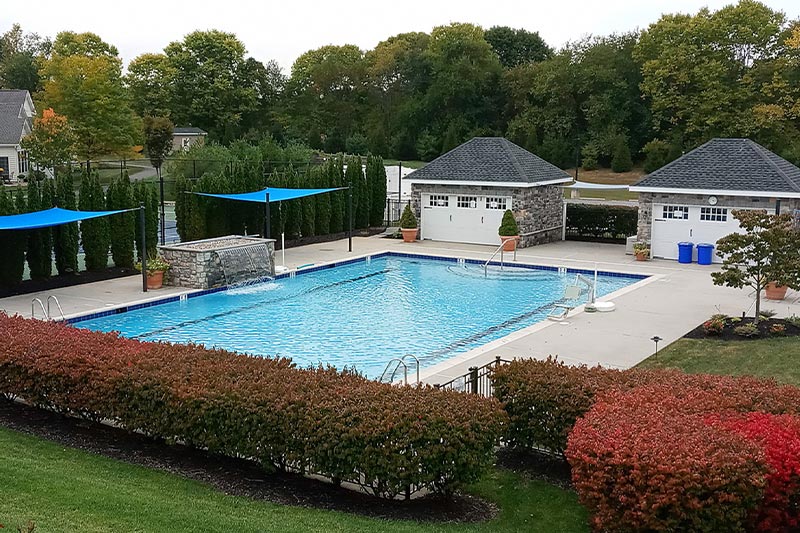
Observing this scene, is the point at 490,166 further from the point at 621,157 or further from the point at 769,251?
the point at 621,157

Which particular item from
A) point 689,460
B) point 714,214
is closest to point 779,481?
point 689,460

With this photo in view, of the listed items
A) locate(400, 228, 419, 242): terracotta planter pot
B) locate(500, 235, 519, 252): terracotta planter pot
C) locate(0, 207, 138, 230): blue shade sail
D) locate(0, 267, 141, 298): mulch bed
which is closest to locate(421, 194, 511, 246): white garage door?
locate(400, 228, 419, 242): terracotta planter pot

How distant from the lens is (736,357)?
13336 millimetres

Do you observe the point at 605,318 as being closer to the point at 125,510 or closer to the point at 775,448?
the point at 775,448

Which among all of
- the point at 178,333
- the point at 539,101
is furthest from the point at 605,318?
the point at 539,101

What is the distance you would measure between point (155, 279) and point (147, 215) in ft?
9.51

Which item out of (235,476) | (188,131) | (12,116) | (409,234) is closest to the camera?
(235,476)

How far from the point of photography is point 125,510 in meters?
6.53

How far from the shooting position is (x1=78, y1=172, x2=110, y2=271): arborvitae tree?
809 inches

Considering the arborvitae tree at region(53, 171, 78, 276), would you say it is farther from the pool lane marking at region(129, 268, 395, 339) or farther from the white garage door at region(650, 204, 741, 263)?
the white garage door at region(650, 204, 741, 263)

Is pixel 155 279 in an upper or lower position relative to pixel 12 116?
lower

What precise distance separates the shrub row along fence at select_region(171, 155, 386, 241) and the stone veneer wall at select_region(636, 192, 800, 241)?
9.02 metres

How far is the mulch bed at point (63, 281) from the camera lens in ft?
61.7

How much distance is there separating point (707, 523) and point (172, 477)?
15.5 feet
